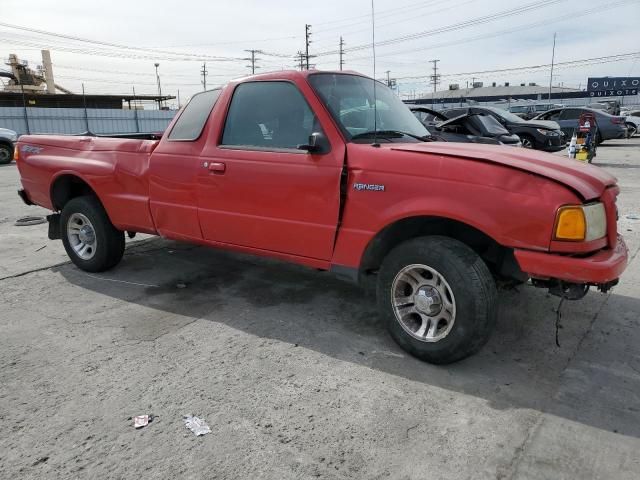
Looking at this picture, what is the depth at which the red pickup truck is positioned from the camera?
2799 mm

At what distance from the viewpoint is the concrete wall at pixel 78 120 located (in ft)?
93.6

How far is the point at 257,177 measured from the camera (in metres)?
3.76

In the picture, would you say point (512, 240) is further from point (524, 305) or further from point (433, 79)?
point (433, 79)

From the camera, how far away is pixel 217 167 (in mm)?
3979

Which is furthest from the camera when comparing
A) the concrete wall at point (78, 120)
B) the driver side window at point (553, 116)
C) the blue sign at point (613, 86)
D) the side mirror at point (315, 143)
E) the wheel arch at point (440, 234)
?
the blue sign at point (613, 86)

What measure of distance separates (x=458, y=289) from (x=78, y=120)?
33839mm

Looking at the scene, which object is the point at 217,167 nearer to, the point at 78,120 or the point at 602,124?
the point at 602,124

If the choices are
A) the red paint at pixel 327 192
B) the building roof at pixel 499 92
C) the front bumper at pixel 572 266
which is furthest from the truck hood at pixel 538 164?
the building roof at pixel 499 92

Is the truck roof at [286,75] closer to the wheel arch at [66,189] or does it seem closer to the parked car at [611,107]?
the wheel arch at [66,189]

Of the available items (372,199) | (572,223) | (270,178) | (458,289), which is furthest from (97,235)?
(572,223)

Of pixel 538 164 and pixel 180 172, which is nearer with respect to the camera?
pixel 538 164

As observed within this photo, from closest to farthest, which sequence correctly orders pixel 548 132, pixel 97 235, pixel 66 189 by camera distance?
pixel 97 235, pixel 66 189, pixel 548 132

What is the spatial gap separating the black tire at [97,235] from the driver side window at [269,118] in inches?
68.8

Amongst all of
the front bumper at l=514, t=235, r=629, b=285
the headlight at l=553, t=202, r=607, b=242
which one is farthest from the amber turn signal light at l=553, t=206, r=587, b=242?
the front bumper at l=514, t=235, r=629, b=285
